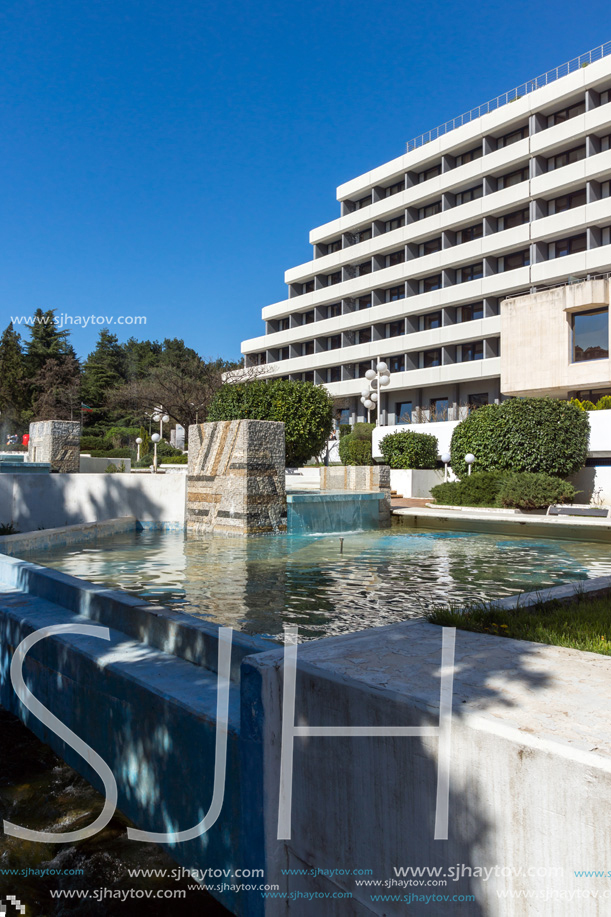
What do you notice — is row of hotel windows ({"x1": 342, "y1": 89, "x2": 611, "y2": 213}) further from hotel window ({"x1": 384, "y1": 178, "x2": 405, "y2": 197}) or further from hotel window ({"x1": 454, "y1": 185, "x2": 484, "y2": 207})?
hotel window ({"x1": 454, "y1": 185, "x2": 484, "y2": 207})

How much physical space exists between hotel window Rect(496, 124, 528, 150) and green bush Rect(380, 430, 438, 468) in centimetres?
2507

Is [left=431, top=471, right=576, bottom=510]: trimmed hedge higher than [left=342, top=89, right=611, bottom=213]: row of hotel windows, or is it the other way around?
[left=342, top=89, right=611, bottom=213]: row of hotel windows

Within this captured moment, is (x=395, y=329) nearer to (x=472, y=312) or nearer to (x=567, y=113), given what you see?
(x=472, y=312)

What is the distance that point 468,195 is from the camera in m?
42.0

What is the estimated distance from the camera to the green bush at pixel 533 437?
19141 mm

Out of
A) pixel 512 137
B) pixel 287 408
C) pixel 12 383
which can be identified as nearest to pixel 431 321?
pixel 512 137

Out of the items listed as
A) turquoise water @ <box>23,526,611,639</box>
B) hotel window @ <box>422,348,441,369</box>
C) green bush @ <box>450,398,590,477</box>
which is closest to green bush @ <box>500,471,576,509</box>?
green bush @ <box>450,398,590,477</box>

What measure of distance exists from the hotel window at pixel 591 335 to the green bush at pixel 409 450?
271 inches

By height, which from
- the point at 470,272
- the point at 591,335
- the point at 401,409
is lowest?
the point at 401,409

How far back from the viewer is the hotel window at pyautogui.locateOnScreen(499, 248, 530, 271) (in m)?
38.3

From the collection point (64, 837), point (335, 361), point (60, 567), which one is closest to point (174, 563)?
point (60, 567)

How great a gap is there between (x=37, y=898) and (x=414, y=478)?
2020 centimetres

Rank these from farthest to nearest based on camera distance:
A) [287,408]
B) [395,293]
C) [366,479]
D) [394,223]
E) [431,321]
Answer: [394,223] → [395,293] → [431,321] → [287,408] → [366,479]

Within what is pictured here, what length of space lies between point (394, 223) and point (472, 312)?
34.8 ft
